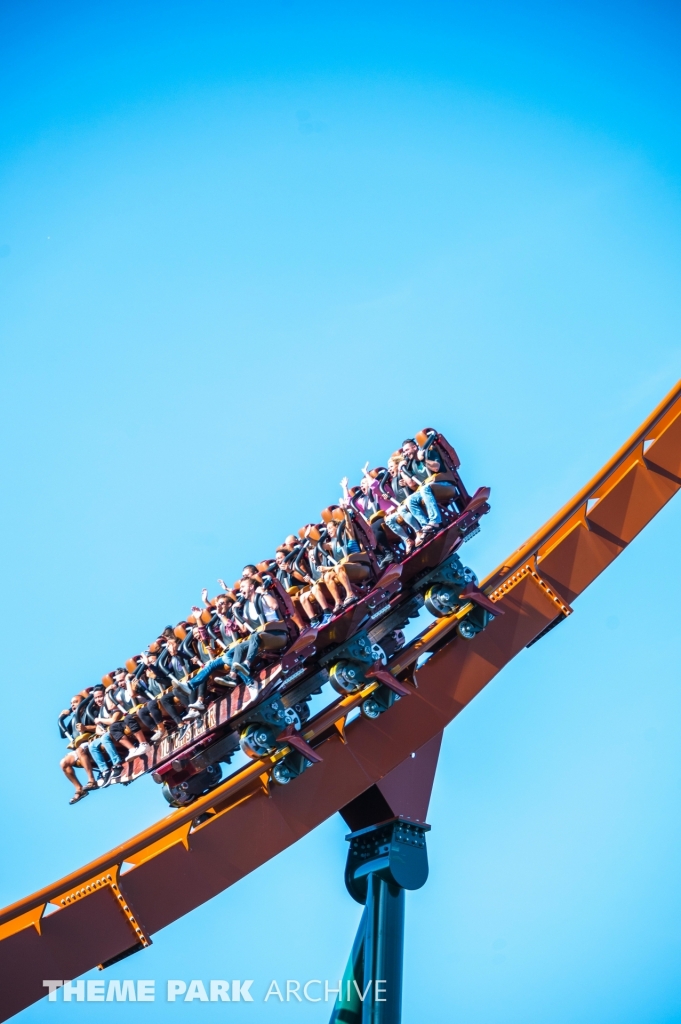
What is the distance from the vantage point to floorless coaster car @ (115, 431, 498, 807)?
34.2ft

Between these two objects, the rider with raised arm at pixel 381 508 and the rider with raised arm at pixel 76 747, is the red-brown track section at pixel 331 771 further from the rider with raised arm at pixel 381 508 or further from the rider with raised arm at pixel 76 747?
the rider with raised arm at pixel 76 747

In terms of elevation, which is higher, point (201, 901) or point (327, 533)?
point (327, 533)

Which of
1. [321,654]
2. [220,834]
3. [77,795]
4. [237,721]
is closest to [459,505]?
[321,654]

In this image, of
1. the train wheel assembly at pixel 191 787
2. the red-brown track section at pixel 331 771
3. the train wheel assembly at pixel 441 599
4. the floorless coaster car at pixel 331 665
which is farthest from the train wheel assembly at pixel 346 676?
the train wheel assembly at pixel 191 787

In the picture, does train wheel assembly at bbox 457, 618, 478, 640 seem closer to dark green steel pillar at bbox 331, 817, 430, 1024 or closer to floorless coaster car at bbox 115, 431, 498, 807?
floorless coaster car at bbox 115, 431, 498, 807

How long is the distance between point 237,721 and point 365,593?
1.55 metres

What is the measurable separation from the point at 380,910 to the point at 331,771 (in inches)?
45.3

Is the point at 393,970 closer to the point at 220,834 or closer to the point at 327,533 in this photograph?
the point at 220,834

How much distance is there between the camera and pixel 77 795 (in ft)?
39.7

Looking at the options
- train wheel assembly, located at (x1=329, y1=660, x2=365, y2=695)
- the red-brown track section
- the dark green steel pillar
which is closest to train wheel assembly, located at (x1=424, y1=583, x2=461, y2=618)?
the red-brown track section

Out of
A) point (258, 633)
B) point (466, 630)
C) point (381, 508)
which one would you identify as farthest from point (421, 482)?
point (258, 633)

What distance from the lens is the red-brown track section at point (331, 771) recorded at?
914 cm

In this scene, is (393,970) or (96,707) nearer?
(393,970)

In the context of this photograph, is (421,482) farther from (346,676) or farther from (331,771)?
(331,771)
